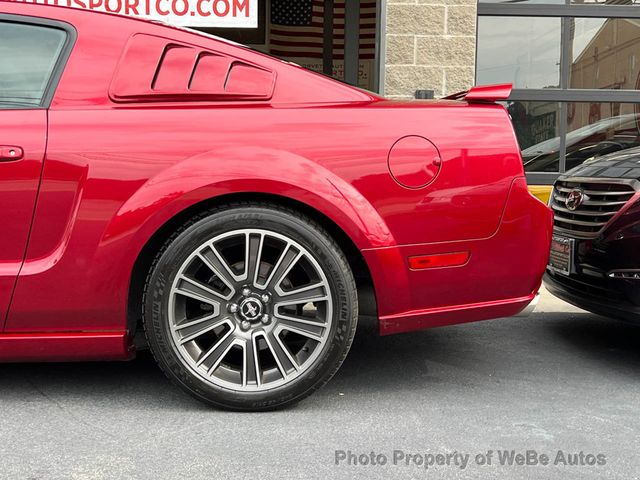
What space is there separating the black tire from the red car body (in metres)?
0.08

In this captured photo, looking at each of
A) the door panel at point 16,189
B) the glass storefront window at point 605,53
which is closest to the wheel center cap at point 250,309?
the door panel at point 16,189

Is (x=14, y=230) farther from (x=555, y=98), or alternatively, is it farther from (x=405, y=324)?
(x=555, y=98)

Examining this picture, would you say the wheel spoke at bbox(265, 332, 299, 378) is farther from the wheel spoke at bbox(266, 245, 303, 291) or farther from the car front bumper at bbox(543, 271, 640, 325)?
the car front bumper at bbox(543, 271, 640, 325)

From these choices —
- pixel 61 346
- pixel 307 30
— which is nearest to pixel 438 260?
pixel 61 346

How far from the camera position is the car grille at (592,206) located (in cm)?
341

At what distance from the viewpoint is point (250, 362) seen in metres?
2.86

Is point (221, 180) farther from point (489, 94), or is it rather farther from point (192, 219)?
point (489, 94)

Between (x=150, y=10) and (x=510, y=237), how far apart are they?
4384mm

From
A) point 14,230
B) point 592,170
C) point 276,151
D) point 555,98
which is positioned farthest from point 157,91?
point 555,98

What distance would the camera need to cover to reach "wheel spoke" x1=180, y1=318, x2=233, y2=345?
2.85 meters

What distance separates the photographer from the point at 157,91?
2.92 metres

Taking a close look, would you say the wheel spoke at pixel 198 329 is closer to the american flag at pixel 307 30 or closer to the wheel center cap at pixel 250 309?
the wheel center cap at pixel 250 309

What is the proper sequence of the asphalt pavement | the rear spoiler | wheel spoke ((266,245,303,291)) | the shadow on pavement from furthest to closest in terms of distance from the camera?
the shadow on pavement
the rear spoiler
wheel spoke ((266,245,303,291))
the asphalt pavement

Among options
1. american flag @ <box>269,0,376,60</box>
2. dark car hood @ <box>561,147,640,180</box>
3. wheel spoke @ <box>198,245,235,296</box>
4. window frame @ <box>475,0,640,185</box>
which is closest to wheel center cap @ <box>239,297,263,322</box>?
wheel spoke @ <box>198,245,235,296</box>
